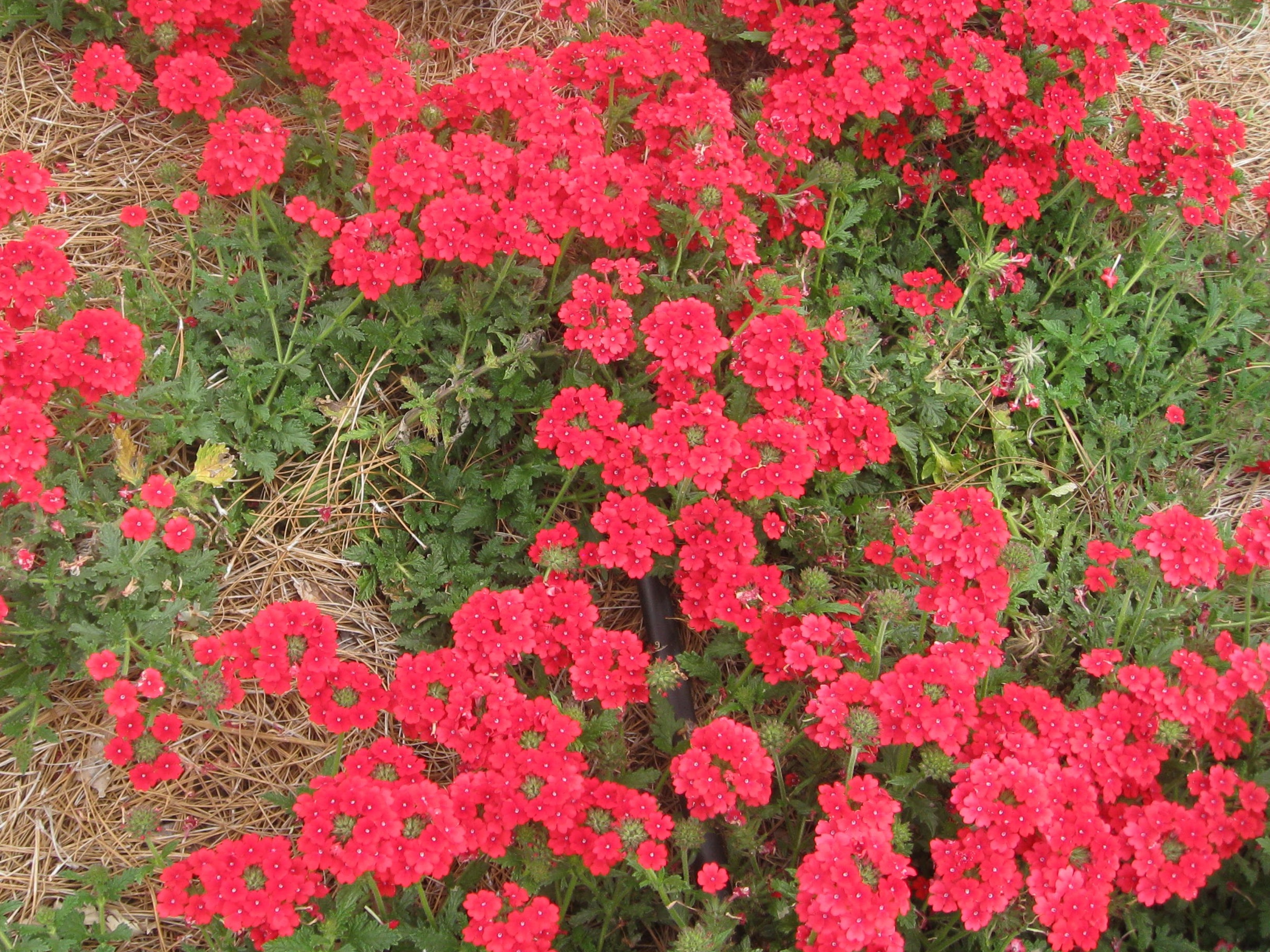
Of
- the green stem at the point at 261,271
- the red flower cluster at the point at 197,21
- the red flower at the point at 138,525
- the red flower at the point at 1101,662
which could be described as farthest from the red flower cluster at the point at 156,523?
the red flower at the point at 1101,662

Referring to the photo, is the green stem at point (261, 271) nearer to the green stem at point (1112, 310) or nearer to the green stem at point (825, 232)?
the green stem at point (825, 232)

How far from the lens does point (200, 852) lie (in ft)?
7.86

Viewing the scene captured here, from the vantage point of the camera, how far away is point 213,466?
308 centimetres

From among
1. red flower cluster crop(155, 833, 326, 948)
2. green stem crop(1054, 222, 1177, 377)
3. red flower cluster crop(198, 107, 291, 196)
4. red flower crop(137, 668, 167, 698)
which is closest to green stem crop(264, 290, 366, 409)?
red flower cluster crop(198, 107, 291, 196)

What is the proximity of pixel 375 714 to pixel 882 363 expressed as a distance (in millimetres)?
2361

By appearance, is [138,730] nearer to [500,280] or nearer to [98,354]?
[98,354]

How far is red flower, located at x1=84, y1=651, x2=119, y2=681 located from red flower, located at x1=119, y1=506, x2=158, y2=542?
32cm

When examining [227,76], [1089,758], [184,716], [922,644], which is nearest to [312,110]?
[227,76]

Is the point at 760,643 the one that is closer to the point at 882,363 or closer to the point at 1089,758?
the point at 1089,758

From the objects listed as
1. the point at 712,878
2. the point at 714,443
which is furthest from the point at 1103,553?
the point at 712,878

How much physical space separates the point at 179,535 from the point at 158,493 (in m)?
0.13

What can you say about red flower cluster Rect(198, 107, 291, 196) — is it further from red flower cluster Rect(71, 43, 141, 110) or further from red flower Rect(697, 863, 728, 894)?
red flower Rect(697, 863, 728, 894)

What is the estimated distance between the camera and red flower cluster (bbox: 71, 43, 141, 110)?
10.8 feet

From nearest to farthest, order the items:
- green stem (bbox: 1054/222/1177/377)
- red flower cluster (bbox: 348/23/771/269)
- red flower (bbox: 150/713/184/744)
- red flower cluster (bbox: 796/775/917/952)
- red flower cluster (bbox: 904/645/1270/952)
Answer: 1. red flower cluster (bbox: 796/775/917/952)
2. red flower cluster (bbox: 904/645/1270/952)
3. red flower (bbox: 150/713/184/744)
4. red flower cluster (bbox: 348/23/771/269)
5. green stem (bbox: 1054/222/1177/377)
